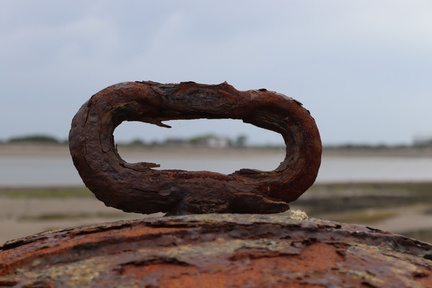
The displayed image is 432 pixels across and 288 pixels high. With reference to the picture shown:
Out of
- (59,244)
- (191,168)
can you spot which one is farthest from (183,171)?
(191,168)

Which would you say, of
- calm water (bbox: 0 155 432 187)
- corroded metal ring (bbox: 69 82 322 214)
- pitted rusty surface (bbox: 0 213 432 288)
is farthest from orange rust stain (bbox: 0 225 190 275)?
calm water (bbox: 0 155 432 187)

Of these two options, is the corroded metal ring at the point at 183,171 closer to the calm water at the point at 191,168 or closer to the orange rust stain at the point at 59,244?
the orange rust stain at the point at 59,244

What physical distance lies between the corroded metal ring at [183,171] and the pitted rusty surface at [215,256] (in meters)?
0.25

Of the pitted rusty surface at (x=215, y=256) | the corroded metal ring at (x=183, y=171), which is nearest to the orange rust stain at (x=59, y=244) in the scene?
the pitted rusty surface at (x=215, y=256)

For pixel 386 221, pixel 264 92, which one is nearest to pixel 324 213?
pixel 386 221

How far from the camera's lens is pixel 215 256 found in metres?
1.48

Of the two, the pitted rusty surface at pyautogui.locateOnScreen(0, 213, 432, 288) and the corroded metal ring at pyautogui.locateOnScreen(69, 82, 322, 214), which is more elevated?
the corroded metal ring at pyautogui.locateOnScreen(69, 82, 322, 214)

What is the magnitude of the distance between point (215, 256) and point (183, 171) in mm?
527

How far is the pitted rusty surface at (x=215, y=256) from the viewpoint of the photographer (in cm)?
141

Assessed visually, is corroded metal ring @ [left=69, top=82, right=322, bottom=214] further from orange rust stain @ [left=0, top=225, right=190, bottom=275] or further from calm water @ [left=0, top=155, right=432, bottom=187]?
calm water @ [left=0, top=155, right=432, bottom=187]

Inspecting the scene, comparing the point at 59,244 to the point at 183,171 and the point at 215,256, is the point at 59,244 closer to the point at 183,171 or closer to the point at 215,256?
the point at 215,256

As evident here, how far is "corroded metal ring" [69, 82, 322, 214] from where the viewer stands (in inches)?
74.5

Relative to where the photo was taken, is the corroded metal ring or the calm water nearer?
the corroded metal ring

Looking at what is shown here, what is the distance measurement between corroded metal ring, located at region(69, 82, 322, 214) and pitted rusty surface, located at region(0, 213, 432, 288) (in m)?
0.25
